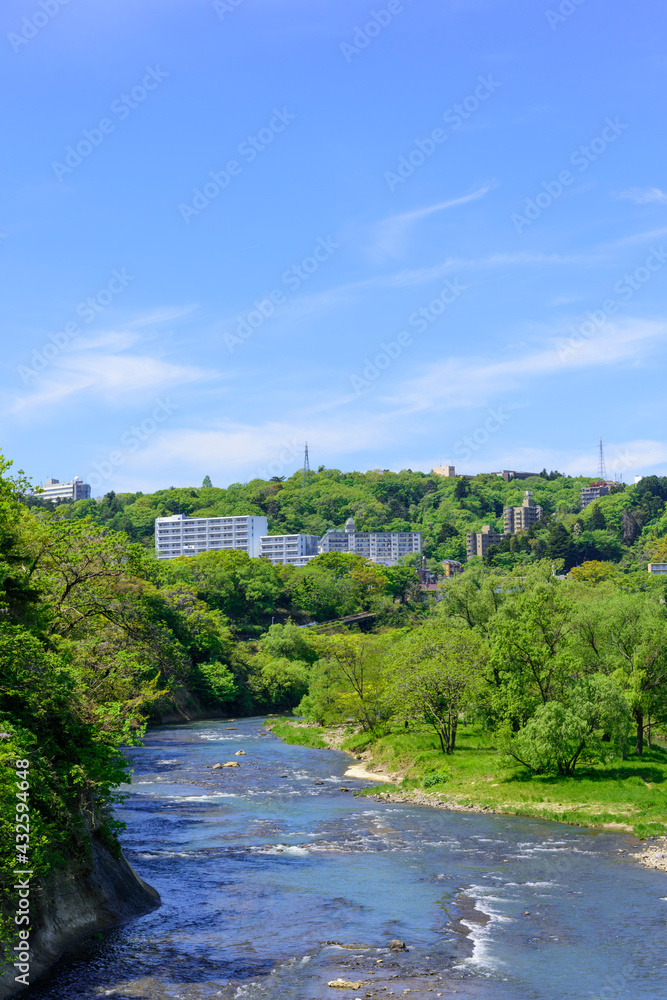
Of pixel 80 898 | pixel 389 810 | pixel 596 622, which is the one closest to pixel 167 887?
pixel 80 898

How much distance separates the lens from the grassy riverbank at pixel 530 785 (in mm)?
39781

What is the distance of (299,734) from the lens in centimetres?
7456

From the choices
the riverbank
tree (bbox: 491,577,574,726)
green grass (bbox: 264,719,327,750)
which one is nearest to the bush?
tree (bbox: 491,577,574,726)

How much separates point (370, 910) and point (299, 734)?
47445 mm

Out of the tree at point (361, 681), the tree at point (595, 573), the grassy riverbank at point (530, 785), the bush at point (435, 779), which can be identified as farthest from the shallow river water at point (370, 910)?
the tree at point (595, 573)

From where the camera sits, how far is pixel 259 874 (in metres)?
32.2

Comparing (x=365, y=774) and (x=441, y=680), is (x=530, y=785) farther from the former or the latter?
(x=365, y=774)

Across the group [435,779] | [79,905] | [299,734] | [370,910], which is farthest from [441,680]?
[79,905]

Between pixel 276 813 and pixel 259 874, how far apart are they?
1127cm

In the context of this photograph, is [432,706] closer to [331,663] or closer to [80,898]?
[331,663]

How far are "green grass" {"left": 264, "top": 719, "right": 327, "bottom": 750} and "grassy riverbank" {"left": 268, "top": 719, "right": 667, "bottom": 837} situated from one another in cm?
1282

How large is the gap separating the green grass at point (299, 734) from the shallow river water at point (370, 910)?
24.1 m

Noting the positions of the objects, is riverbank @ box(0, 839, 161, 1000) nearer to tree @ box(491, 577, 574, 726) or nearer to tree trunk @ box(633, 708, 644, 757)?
tree @ box(491, 577, 574, 726)

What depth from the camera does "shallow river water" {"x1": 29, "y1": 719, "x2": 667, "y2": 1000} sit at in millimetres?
21844
